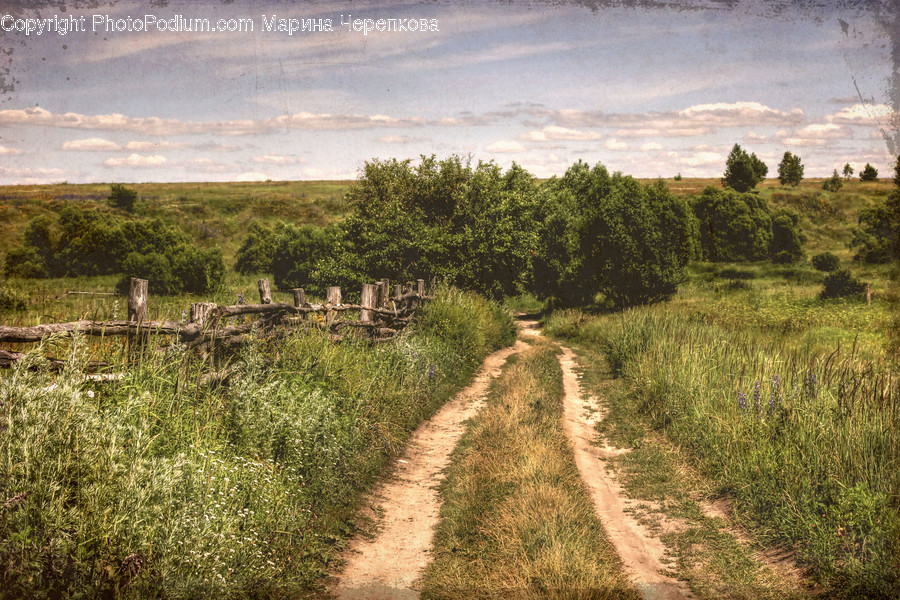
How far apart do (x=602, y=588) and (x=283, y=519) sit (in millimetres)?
2702

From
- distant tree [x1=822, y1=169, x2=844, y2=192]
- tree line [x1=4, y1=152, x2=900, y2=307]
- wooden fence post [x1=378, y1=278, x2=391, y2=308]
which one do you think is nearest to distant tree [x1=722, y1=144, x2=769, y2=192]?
distant tree [x1=822, y1=169, x2=844, y2=192]

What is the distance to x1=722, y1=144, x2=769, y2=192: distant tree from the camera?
5262 centimetres

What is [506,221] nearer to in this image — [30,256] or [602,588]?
→ [602,588]

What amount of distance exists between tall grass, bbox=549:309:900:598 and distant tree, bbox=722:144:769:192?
→ 4878cm

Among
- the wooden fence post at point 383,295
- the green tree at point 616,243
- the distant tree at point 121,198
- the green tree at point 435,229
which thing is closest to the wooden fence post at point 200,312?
the wooden fence post at point 383,295

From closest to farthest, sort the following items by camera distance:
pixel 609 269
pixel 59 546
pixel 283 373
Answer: pixel 59 546
pixel 283 373
pixel 609 269

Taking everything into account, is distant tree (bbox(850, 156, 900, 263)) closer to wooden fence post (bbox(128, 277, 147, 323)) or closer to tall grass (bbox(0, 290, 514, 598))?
tall grass (bbox(0, 290, 514, 598))

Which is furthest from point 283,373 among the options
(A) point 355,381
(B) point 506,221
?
(B) point 506,221

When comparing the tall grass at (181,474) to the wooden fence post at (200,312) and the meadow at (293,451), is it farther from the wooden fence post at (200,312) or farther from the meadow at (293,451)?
the wooden fence post at (200,312)

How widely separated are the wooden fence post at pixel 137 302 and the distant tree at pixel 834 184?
64.1 metres

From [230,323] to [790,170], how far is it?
68528mm

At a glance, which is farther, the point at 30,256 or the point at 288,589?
the point at 30,256

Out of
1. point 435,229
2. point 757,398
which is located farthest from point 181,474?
point 435,229

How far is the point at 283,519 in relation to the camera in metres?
5.08
